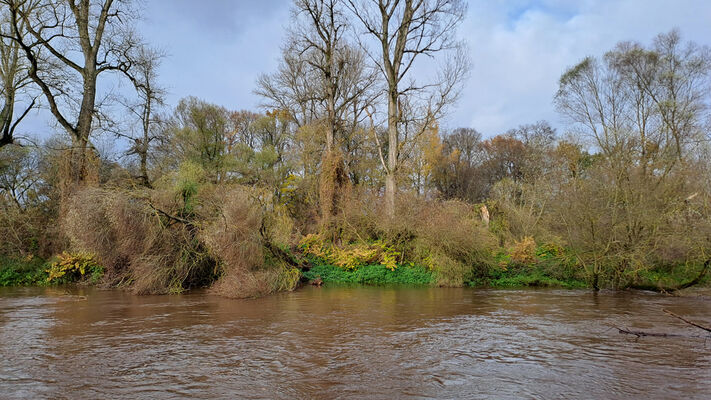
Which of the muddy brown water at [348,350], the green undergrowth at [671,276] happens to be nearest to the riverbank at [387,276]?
the green undergrowth at [671,276]

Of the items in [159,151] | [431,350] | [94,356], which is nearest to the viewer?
[94,356]

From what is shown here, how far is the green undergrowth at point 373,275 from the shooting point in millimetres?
16711

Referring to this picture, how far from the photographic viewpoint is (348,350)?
715 cm

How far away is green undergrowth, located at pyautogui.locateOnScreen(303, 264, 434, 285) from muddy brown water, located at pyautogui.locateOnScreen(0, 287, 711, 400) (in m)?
4.38

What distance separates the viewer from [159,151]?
1105 inches

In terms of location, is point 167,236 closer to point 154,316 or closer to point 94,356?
point 154,316

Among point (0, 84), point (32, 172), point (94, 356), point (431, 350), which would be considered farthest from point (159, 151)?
point (431, 350)

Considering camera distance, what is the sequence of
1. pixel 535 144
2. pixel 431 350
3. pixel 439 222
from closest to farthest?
pixel 431 350
pixel 439 222
pixel 535 144

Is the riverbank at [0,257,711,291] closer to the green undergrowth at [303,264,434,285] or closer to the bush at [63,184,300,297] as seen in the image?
the green undergrowth at [303,264,434,285]

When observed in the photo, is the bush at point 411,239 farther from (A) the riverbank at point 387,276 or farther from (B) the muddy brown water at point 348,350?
(B) the muddy brown water at point 348,350

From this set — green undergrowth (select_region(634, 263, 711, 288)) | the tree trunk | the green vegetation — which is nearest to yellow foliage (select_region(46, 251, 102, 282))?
the green vegetation

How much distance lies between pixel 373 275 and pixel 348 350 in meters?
9.99

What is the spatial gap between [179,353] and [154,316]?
361 centimetres

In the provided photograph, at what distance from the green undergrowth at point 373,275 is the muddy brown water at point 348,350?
14.4ft
